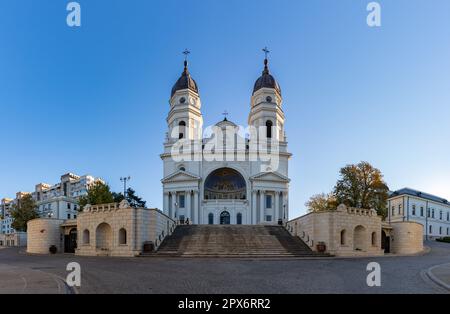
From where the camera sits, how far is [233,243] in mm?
32656

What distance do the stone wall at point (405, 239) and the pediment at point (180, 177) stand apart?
31232 millimetres

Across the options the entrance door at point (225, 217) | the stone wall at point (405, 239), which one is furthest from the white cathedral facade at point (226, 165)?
the stone wall at point (405, 239)

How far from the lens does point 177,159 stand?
2469 inches

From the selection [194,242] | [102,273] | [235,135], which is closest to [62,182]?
[235,135]

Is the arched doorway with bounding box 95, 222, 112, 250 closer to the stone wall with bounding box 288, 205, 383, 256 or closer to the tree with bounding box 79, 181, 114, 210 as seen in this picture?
the tree with bounding box 79, 181, 114, 210

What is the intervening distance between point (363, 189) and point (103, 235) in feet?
114


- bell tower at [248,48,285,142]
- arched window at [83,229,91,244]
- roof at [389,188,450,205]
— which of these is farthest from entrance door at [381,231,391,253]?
arched window at [83,229,91,244]

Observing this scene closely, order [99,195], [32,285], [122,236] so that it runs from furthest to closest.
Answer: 1. [99,195]
2. [122,236]
3. [32,285]

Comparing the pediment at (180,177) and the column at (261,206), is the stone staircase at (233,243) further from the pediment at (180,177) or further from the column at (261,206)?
the pediment at (180,177)

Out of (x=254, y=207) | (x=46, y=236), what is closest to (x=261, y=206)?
(x=254, y=207)

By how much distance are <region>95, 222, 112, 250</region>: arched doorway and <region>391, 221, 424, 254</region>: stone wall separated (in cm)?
3152

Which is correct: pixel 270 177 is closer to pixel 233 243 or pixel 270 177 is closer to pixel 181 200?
pixel 181 200
